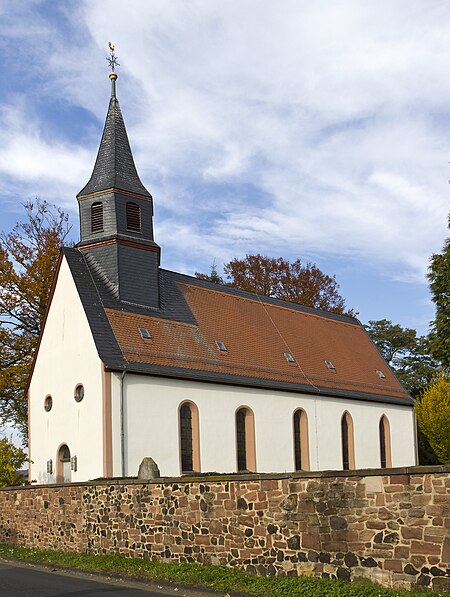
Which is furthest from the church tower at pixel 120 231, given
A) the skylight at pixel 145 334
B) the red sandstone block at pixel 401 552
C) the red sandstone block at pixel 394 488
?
the red sandstone block at pixel 401 552

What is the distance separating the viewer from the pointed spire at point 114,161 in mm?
29000

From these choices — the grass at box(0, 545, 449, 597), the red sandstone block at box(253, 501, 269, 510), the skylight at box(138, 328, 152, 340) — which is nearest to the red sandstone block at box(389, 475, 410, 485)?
the grass at box(0, 545, 449, 597)

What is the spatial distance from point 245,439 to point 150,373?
5640 millimetres

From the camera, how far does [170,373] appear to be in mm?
26469

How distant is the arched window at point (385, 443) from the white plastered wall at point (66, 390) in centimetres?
1738

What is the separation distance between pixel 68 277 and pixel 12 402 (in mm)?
9901

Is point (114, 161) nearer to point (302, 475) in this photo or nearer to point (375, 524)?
point (302, 475)

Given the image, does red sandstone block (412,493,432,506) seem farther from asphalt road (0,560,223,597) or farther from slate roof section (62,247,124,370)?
slate roof section (62,247,124,370)

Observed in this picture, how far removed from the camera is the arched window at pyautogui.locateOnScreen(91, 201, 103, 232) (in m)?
28.7

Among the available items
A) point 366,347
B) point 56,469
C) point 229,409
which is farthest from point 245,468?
point 366,347

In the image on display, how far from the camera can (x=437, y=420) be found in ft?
146

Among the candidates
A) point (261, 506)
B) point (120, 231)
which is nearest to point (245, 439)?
point (120, 231)

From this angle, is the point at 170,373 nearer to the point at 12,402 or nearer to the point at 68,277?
the point at 68,277

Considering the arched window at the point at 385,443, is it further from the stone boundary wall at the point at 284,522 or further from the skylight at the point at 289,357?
the stone boundary wall at the point at 284,522
